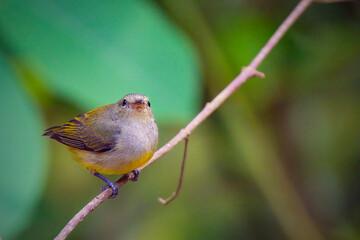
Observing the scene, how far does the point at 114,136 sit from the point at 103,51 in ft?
2.91

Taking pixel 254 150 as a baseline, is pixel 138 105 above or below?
above

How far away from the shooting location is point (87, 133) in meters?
3.08

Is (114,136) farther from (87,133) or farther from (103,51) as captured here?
(103,51)

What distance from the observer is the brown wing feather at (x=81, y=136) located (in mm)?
2951

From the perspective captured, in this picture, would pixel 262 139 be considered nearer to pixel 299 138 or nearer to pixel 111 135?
pixel 299 138

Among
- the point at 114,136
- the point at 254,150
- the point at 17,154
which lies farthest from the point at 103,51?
the point at 254,150

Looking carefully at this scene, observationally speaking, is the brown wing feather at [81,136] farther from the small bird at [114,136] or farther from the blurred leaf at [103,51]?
the blurred leaf at [103,51]

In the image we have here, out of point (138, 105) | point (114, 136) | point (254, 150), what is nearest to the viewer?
point (138, 105)

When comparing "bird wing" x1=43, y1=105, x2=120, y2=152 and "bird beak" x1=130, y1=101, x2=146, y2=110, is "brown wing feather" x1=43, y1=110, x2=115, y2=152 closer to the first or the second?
"bird wing" x1=43, y1=105, x2=120, y2=152

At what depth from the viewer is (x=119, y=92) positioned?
7.02 ft

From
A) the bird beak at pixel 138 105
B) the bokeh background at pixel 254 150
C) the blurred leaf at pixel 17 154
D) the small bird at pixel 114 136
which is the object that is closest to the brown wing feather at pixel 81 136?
the small bird at pixel 114 136

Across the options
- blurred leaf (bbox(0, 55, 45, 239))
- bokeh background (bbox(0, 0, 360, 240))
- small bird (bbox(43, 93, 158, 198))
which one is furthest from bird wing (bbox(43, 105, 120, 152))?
blurred leaf (bbox(0, 55, 45, 239))

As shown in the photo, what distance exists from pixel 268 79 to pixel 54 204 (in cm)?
195

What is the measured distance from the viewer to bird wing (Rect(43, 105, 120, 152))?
2.96m
